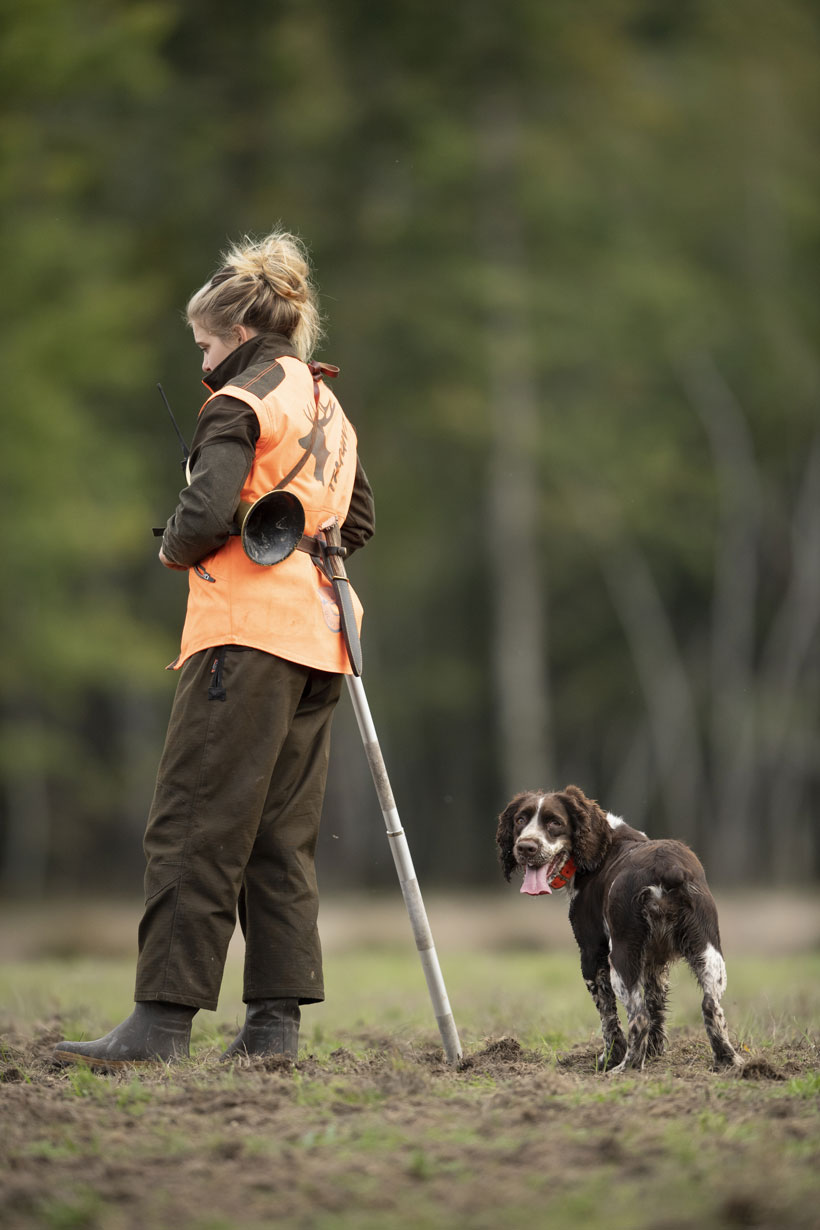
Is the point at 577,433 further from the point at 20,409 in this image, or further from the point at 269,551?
the point at 269,551

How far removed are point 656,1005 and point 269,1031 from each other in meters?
1.26

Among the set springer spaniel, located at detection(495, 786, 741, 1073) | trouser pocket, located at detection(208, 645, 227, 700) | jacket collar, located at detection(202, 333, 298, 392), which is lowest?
springer spaniel, located at detection(495, 786, 741, 1073)

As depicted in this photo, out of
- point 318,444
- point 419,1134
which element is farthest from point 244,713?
point 419,1134

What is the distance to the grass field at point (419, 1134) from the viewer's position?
2842mm

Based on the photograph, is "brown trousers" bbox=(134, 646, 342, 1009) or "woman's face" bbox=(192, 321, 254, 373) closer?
"brown trousers" bbox=(134, 646, 342, 1009)

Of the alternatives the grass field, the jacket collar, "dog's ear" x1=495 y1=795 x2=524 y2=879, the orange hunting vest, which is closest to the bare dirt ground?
the grass field

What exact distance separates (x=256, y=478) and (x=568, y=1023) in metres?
2.71

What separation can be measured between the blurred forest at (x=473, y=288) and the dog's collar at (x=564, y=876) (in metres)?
16.0

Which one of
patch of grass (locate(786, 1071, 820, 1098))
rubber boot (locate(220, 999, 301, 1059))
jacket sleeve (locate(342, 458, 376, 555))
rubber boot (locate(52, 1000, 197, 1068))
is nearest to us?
patch of grass (locate(786, 1071, 820, 1098))

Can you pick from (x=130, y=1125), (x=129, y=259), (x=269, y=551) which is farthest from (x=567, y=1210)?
(x=129, y=259)

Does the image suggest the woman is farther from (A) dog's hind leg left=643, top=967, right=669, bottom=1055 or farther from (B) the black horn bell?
(A) dog's hind leg left=643, top=967, right=669, bottom=1055

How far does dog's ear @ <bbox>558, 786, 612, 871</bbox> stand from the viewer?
4926 millimetres

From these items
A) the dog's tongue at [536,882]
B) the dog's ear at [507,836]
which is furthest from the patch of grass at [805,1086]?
the dog's ear at [507,836]

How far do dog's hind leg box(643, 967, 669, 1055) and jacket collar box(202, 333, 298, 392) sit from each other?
2.38 m
